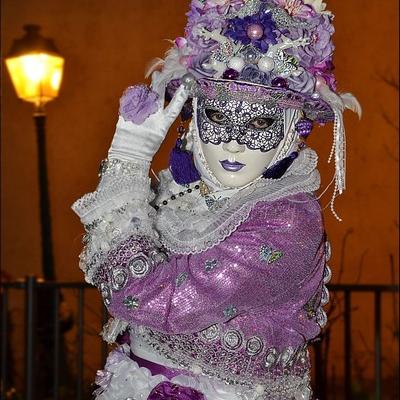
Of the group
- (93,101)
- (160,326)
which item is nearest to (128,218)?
(160,326)

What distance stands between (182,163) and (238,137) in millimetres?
171

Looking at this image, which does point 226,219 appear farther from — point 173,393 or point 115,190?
point 173,393

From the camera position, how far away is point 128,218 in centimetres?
205

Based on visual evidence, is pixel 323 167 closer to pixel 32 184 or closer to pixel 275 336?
pixel 32 184

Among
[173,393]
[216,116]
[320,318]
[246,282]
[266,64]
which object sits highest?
[266,64]

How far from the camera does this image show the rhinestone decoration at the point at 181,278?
6.67 ft

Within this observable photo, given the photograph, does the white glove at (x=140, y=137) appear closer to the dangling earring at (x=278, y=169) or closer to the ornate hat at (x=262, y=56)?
the ornate hat at (x=262, y=56)

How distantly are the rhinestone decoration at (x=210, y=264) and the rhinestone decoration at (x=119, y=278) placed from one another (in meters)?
0.16

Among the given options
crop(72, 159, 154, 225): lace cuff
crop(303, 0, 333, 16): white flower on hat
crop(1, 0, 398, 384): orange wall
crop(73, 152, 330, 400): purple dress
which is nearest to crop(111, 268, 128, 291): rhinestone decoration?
crop(73, 152, 330, 400): purple dress

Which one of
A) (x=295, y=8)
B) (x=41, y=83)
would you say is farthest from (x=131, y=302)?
(x=41, y=83)

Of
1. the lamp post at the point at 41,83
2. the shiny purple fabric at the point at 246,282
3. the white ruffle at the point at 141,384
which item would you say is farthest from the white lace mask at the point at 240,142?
the lamp post at the point at 41,83

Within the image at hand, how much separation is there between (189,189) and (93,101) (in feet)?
12.9

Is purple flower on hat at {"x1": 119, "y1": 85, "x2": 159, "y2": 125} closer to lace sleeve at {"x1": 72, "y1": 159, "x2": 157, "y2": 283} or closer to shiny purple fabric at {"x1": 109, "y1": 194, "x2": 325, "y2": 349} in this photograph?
lace sleeve at {"x1": 72, "y1": 159, "x2": 157, "y2": 283}

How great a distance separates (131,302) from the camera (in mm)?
2027
